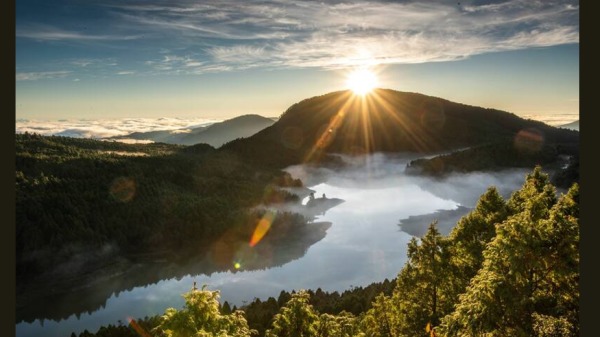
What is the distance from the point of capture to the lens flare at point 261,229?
178m

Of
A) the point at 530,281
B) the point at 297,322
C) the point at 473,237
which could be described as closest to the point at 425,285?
the point at 473,237

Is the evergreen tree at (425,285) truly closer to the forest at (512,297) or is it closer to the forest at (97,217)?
the forest at (512,297)

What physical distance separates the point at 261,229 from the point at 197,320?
17090cm

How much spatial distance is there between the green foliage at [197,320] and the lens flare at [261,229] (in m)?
160

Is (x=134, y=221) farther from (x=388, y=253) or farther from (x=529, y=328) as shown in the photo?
(x=529, y=328)

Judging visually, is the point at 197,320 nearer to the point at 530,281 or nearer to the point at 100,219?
the point at 530,281

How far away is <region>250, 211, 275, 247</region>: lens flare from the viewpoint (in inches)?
6998

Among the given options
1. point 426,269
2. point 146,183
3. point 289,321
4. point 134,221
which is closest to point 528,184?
point 426,269

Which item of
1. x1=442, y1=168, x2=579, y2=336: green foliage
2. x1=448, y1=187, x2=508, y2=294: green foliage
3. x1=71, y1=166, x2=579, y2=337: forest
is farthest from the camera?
x1=448, y1=187, x2=508, y2=294: green foliage

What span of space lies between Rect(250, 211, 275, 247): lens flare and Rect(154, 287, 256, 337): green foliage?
525ft

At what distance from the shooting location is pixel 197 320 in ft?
49.0

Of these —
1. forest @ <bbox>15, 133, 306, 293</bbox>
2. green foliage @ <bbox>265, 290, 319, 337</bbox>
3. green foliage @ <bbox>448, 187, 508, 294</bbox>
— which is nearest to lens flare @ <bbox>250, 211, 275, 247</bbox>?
forest @ <bbox>15, 133, 306, 293</bbox>

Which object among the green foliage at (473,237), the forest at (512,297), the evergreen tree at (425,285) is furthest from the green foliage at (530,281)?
the evergreen tree at (425,285)

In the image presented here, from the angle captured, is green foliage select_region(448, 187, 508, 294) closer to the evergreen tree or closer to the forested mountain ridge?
the evergreen tree
